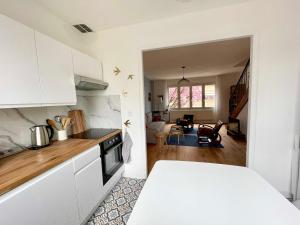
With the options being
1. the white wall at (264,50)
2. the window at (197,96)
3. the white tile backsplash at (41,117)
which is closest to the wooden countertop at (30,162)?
the white tile backsplash at (41,117)

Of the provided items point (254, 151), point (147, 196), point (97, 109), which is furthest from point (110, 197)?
point (254, 151)

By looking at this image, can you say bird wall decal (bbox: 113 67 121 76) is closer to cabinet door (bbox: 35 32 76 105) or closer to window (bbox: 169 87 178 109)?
cabinet door (bbox: 35 32 76 105)

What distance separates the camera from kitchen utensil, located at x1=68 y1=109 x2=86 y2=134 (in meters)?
2.10

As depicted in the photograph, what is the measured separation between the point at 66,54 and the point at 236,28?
213 cm

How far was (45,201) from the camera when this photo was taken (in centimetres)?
105

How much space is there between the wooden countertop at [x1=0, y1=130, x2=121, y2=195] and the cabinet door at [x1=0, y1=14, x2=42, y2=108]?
18.8 inches

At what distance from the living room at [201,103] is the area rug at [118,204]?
832 millimetres

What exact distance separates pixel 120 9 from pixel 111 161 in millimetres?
2052

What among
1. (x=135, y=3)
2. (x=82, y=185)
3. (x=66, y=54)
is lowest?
(x=82, y=185)

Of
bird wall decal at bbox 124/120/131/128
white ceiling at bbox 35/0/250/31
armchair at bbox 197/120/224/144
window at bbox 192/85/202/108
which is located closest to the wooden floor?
armchair at bbox 197/120/224/144

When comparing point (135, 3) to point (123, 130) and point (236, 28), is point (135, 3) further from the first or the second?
point (123, 130)

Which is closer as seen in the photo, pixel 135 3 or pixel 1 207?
pixel 1 207

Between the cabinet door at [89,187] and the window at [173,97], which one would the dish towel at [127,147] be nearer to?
the cabinet door at [89,187]

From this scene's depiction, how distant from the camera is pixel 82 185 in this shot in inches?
55.8
